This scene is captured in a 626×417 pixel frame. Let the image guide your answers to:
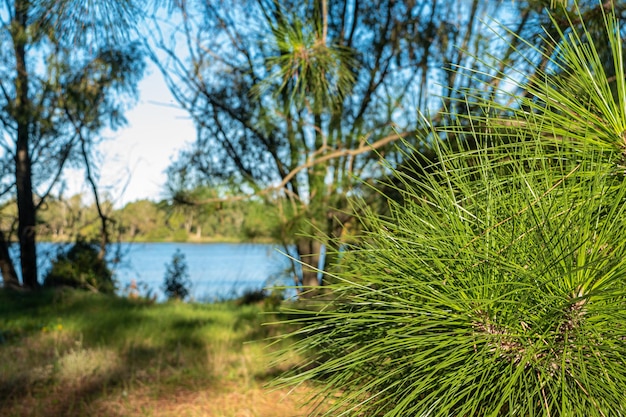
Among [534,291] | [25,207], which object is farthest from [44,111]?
[534,291]

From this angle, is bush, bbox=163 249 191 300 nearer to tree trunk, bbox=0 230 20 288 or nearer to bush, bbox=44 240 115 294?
bush, bbox=44 240 115 294

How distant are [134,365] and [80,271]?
4742 millimetres

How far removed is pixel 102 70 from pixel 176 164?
7.00 ft

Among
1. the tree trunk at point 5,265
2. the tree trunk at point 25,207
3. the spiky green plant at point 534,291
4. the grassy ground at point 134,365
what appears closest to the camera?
the spiky green plant at point 534,291

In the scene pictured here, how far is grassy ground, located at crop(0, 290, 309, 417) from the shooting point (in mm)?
3547

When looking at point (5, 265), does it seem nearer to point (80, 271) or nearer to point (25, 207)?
point (25, 207)

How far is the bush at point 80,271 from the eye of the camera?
8.43 m

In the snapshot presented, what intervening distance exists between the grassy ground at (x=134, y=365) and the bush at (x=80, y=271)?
6.68 feet

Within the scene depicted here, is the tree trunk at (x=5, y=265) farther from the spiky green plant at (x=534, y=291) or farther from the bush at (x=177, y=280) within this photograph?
the spiky green plant at (x=534, y=291)

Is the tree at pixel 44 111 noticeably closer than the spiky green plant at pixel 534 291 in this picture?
No

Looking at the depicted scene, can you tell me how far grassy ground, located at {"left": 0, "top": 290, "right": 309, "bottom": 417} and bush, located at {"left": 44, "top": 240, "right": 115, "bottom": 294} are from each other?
6.68 feet

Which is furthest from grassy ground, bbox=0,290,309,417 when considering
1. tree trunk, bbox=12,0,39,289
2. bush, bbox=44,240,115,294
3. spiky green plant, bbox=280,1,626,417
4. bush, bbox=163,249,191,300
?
bush, bbox=163,249,191,300

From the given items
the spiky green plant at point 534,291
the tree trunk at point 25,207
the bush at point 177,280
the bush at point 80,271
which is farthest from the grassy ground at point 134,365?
the bush at point 177,280

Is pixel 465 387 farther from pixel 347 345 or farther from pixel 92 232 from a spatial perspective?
pixel 92 232
